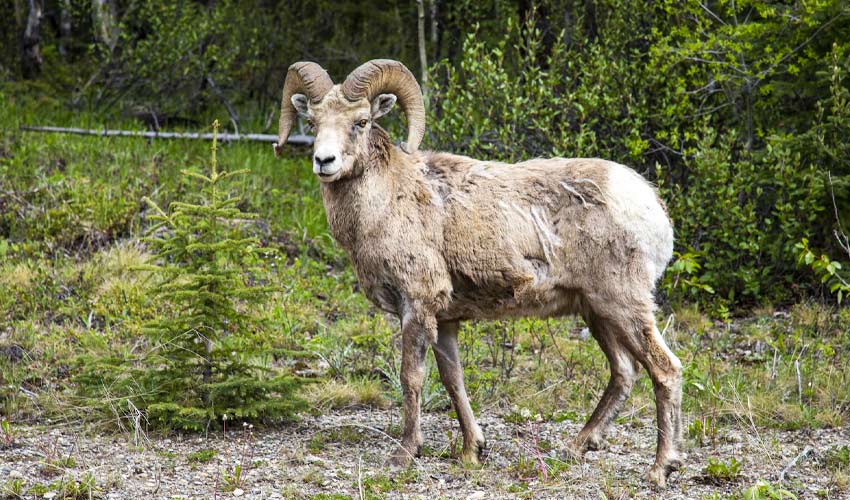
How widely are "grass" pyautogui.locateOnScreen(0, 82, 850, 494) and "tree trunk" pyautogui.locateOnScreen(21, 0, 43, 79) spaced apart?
7.54 ft

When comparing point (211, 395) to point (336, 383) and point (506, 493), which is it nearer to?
point (336, 383)

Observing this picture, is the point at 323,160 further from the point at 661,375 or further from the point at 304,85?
the point at 661,375

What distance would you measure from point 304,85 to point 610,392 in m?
2.94

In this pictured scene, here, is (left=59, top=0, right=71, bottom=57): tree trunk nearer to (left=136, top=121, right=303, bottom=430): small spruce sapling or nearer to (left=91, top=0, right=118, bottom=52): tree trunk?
(left=91, top=0, right=118, bottom=52): tree trunk

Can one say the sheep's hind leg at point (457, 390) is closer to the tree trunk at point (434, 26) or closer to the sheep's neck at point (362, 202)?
the sheep's neck at point (362, 202)

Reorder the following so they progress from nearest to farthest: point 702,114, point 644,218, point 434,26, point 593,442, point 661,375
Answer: point 661,375 → point 644,218 → point 593,442 → point 702,114 → point 434,26

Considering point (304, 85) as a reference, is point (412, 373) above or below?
below

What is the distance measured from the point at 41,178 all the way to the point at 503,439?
7245mm

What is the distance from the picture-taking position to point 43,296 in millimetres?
9586

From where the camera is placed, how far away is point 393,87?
6.73 m

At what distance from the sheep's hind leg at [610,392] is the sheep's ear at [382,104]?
6.49 feet

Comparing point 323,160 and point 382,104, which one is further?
point 382,104

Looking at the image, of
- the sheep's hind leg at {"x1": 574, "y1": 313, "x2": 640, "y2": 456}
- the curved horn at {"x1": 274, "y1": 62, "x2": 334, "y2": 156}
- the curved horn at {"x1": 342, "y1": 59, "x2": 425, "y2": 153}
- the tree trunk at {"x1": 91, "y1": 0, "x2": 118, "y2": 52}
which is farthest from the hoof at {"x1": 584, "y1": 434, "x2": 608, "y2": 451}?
the tree trunk at {"x1": 91, "y1": 0, "x2": 118, "y2": 52}

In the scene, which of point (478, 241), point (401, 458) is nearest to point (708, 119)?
point (478, 241)
